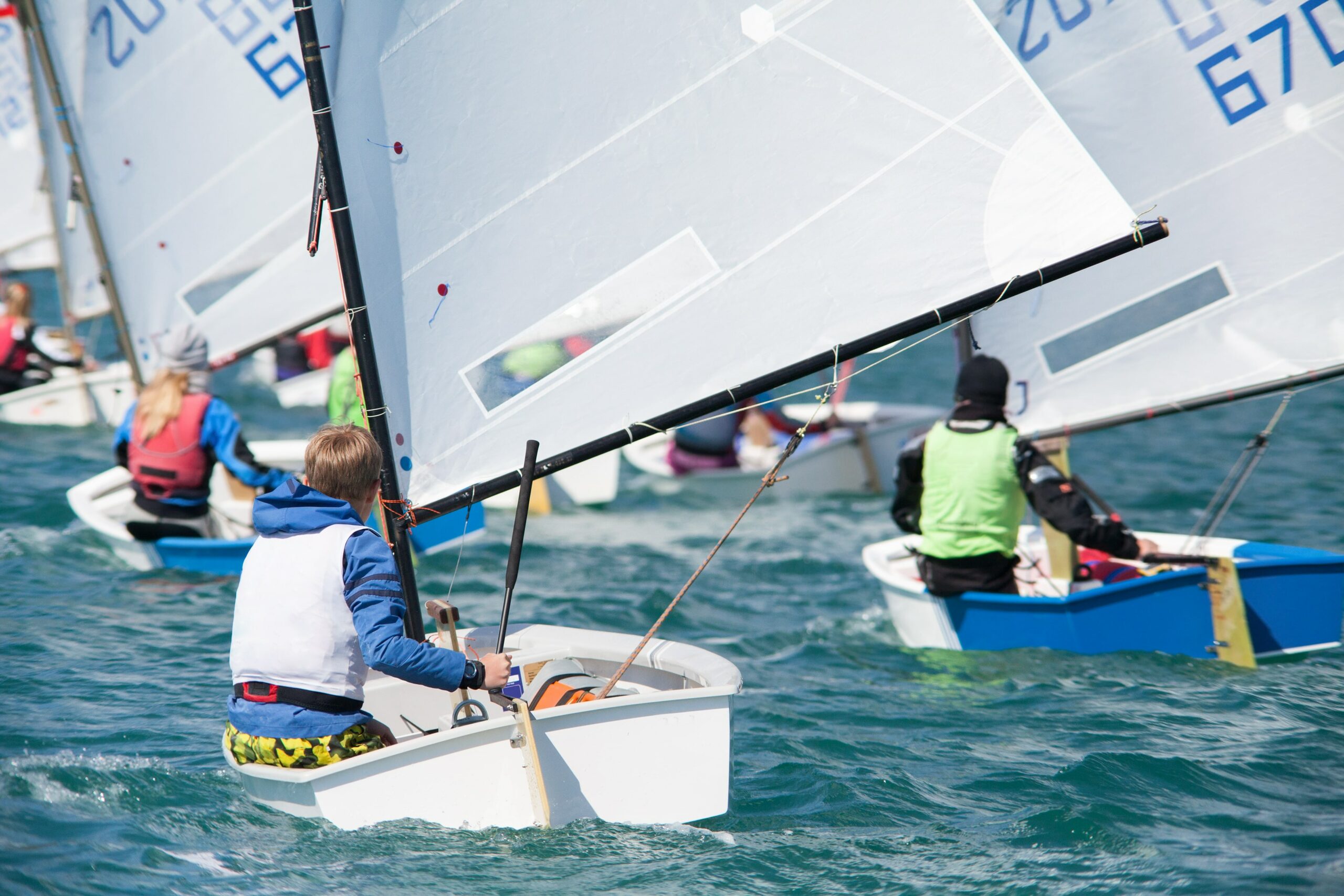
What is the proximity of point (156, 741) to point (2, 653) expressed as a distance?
43.6 inches

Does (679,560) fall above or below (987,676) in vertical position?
above

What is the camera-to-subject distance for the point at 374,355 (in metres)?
3.36

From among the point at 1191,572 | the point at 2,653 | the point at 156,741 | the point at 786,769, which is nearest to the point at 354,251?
the point at 156,741

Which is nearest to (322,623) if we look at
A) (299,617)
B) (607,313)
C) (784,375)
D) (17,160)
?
(299,617)

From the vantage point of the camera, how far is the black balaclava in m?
4.59

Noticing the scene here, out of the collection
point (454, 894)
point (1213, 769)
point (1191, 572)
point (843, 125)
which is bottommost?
point (1213, 769)

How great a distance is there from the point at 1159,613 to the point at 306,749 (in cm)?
307

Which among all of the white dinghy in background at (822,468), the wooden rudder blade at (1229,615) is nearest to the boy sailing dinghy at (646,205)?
the wooden rudder blade at (1229,615)

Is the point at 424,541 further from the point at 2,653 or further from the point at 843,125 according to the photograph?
the point at 843,125

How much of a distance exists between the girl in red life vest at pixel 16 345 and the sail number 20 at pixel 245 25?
3682 millimetres

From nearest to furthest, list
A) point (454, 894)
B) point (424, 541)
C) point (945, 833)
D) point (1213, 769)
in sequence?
1. point (454, 894)
2. point (945, 833)
3. point (1213, 769)
4. point (424, 541)

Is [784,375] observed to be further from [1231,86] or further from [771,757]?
[1231,86]

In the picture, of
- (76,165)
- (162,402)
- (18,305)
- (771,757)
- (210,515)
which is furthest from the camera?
(18,305)

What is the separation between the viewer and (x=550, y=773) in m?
2.88
